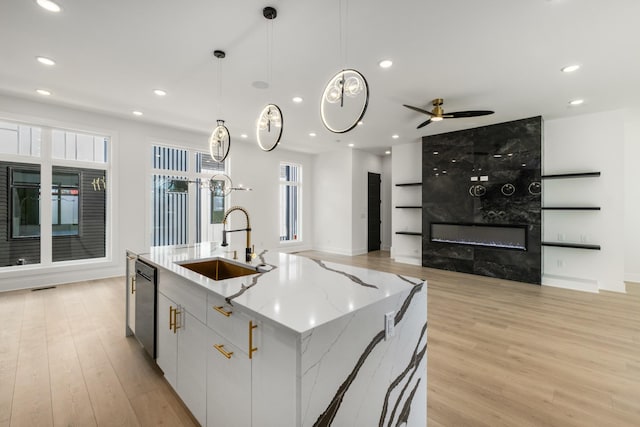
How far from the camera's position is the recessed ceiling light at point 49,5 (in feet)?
7.62

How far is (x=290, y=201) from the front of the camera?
8602 millimetres

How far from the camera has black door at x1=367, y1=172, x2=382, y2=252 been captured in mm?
8609

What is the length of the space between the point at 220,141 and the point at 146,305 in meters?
2.13

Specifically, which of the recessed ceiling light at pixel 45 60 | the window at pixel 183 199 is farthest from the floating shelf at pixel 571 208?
the recessed ceiling light at pixel 45 60

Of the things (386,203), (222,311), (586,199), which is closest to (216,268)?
(222,311)

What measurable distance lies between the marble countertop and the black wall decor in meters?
4.71

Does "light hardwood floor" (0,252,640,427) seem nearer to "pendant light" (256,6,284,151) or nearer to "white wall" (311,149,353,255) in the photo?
"pendant light" (256,6,284,151)

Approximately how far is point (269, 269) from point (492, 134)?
553 centimetres

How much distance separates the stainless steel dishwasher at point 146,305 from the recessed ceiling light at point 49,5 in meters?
2.30

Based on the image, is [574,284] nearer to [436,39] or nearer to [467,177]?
[467,177]

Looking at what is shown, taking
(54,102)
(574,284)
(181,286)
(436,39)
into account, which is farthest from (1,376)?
(574,284)

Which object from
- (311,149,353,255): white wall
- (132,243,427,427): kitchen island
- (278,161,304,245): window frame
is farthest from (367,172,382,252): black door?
(132,243,427,427): kitchen island

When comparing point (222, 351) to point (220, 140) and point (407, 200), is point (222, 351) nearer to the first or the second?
point (220, 140)

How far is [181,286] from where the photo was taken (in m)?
1.85
